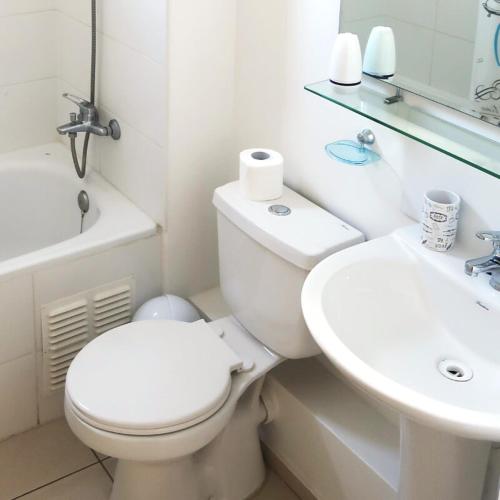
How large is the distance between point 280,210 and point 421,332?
52cm

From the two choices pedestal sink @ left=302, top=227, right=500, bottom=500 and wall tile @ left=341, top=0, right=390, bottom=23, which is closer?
pedestal sink @ left=302, top=227, right=500, bottom=500

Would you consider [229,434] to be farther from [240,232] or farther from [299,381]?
[240,232]

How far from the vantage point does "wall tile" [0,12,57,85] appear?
→ 259 centimetres

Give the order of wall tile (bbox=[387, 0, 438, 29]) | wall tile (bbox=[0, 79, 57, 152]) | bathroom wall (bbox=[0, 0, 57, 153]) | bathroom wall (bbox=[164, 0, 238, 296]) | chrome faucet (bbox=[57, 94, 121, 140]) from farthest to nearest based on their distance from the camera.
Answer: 1. wall tile (bbox=[0, 79, 57, 152])
2. bathroom wall (bbox=[0, 0, 57, 153])
3. chrome faucet (bbox=[57, 94, 121, 140])
4. bathroom wall (bbox=[164, 0, 238, 296])
5. wall tile (bbox=[387, 0, 438, 29])

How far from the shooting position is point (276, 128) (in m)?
2.20

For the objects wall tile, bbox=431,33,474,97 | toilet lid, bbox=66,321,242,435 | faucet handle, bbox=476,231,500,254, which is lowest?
toilet lid, bbox=66,321,242,435

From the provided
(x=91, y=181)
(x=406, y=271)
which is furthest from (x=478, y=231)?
(x=91, y=181)

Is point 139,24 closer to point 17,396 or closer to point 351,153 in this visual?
point 351,153

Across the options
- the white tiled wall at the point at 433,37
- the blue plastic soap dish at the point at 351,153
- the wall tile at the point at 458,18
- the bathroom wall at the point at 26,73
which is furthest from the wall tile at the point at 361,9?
the bathroom wall at the point at 26,73

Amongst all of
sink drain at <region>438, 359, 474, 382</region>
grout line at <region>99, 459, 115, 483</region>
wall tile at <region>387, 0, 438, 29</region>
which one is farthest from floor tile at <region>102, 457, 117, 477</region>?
wall tile at <region>387, 0, 438, 29</region>

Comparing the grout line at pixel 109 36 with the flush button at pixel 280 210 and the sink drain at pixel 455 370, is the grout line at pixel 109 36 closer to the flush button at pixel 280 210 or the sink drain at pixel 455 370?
the flush button at pixel 280 210

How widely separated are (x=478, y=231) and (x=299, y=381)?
0.71 m

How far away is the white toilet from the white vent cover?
254 millimetres

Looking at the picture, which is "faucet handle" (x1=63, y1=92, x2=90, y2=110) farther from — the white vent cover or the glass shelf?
the glass shelf
